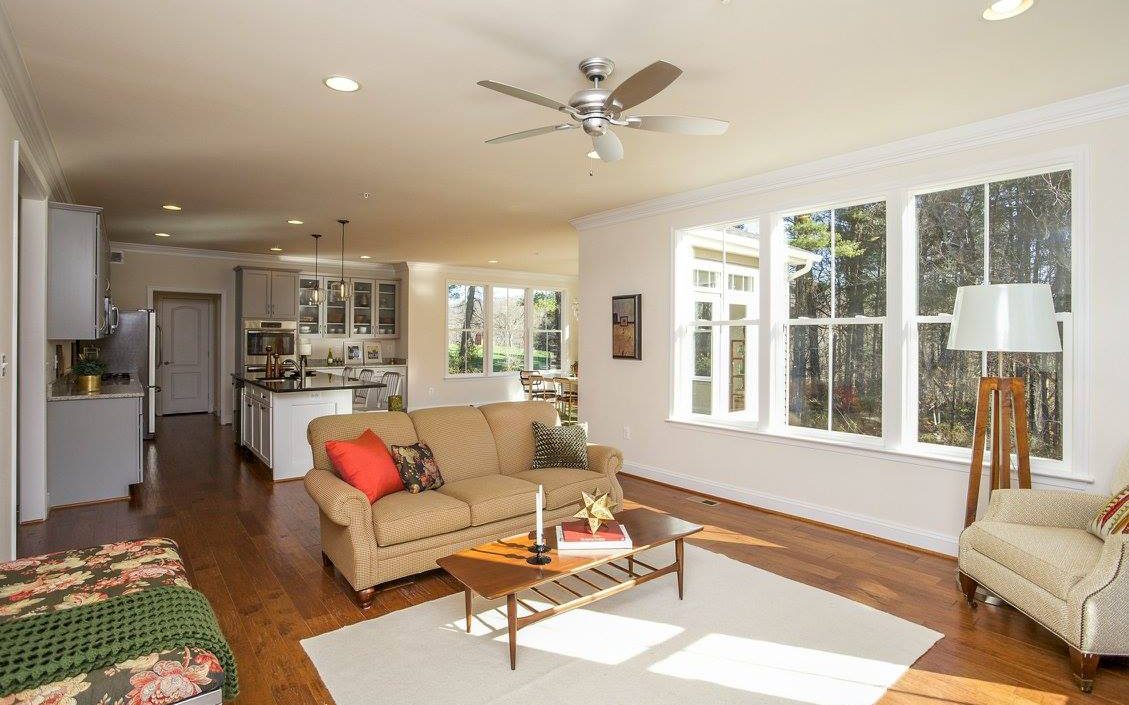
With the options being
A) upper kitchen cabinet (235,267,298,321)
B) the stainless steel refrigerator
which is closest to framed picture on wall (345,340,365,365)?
upper kitchen cabinet (235,267,298,321)

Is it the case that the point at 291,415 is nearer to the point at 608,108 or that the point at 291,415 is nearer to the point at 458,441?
the point at 458,441

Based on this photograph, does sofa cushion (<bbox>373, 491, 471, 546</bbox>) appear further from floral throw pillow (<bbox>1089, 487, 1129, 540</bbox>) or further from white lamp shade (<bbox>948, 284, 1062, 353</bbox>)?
floral throw pillow (<bbox>1089, 487, 1129, 540</bbox>)

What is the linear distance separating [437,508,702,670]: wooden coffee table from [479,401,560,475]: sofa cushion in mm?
1123

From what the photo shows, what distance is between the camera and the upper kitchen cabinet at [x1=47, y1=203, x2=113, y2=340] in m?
4.38

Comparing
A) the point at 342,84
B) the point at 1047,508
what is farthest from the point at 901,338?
the point at 342,84

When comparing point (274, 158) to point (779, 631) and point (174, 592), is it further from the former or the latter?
point (779, 631)

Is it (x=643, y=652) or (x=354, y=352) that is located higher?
(x=354, y=352)

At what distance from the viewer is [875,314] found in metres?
4.23

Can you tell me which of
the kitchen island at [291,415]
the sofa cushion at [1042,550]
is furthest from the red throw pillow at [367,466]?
the sofa cushion at [1042,550]

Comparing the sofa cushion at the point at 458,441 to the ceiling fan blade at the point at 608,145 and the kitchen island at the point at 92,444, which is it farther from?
the kitchen island at the point at 92,444

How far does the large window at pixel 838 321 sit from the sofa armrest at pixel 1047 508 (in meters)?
1.28

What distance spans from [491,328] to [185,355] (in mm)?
4949

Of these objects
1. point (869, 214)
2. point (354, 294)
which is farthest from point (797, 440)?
point (354, 294)

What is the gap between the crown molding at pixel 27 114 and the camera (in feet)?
8.59
